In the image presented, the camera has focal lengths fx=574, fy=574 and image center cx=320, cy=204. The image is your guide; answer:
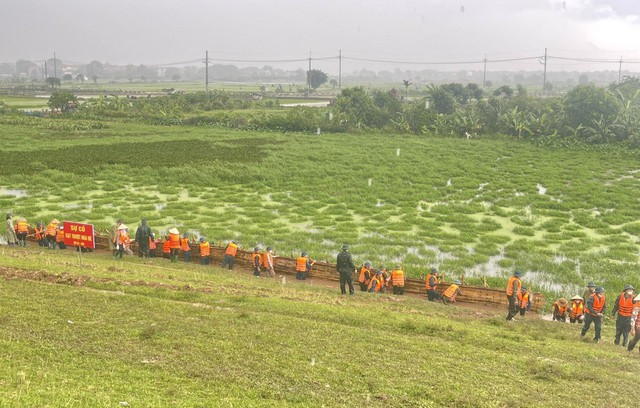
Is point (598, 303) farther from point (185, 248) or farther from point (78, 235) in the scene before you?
point (78, 235)

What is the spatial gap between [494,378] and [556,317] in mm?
7530

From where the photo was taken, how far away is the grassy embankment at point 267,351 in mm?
10055

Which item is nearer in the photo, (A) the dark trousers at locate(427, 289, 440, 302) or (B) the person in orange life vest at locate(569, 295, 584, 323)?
(B) the person in orange life vest at locate(569, 295, 584, 323)

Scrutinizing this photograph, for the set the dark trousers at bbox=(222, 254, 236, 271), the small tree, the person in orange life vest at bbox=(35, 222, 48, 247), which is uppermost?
the small tree

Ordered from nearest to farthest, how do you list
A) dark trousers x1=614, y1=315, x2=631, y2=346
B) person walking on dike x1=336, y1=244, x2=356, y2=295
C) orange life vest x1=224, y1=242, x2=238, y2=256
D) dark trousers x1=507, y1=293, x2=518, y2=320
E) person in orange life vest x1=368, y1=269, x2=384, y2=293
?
dark trousers x1=614, y1=315, x2=631, y2=346 → dark trousers x1=507, y1=293, x2=518, y2=320 → person walking on dike x1=336, y1=244, x2=356, y2=295 → person in orange life vest x1=368, y1=269, x2=384, y2=293 → orange life vest x1=224, y1=242, x2=238, y2=256

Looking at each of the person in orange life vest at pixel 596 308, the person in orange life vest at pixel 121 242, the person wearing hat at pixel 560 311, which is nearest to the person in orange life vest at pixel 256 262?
the person in orange life vest at pixel 121 242

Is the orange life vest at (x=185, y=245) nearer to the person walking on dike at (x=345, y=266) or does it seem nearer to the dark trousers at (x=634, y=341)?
the person walking on dike at (x=345, y=266)

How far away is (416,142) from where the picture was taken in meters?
60.2

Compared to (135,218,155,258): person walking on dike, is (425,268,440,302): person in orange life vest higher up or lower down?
lower down

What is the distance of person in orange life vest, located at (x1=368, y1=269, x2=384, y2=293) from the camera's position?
19.9m

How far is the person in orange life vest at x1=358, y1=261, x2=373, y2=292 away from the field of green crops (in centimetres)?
309

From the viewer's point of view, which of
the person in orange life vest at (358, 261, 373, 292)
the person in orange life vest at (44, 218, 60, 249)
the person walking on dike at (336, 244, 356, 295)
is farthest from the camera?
the person in orange life vest at (44, 218, 60, 249)

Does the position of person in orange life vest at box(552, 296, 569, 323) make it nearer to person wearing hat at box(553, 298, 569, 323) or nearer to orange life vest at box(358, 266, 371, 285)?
person wearing hat at box(553, 298, 569, 323)

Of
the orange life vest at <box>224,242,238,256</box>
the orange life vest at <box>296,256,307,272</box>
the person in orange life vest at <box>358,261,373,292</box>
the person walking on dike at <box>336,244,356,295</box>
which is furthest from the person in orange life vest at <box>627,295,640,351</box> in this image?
the orange life vest at <box>224,242,238,256</box>
